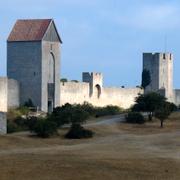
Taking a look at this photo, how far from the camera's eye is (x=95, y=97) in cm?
6600

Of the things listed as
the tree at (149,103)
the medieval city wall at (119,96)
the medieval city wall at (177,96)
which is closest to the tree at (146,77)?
the medieval city wall at (119,96)

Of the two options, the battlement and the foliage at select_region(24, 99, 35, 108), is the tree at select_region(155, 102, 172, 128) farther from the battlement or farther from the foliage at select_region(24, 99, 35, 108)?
the battlement

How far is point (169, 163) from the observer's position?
84.8 feet

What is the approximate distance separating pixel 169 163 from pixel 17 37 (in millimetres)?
30324

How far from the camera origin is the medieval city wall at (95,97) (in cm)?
6044

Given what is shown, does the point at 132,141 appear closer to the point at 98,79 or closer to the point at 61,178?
the point at 61,178

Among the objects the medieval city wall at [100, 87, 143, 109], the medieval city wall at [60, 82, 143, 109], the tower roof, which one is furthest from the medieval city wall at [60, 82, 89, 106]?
the tower roof

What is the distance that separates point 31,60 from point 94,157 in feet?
93.6

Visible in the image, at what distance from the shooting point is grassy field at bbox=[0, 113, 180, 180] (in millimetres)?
22969

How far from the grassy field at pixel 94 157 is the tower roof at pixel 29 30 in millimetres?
16904

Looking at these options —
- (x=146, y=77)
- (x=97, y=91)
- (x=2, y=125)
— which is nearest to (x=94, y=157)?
(x=2, y=125)

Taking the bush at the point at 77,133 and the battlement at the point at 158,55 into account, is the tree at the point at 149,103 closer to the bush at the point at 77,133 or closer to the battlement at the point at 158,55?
the bush at the point at 77,133

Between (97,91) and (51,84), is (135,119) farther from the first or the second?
(97,91)

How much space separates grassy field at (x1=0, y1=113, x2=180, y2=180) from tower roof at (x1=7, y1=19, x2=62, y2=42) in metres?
16.9
